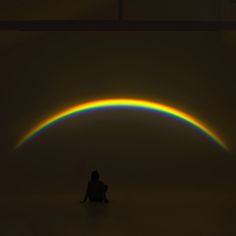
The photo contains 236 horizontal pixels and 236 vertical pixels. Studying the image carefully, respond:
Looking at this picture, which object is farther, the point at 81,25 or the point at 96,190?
the point at 96,190

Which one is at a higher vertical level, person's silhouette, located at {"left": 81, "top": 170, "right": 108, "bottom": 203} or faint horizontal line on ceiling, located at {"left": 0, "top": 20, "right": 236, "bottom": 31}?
faint horizontal line on ceiling, located at {"left": 0, "top": 20, "right": 236, "bottom": 31}

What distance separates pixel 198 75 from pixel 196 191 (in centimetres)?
181

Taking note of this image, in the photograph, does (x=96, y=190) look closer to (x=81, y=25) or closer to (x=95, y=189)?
(x=95, y=189)

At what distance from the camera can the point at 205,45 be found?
26.5ft

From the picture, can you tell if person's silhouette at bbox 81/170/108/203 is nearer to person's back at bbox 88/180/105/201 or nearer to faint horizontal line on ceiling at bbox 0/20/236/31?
person's back at bbox 88/180/105/201

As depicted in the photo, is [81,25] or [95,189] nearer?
[81,25]

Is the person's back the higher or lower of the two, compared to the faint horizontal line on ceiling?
lower

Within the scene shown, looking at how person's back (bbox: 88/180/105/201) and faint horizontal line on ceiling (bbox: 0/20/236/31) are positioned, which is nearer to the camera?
faint horizontal line on ceiling (bbox: 0/20/236/31)

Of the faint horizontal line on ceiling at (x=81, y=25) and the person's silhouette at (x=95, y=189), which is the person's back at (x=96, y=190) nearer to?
the person's silhouette at (x=95, y=189)

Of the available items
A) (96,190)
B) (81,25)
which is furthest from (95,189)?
(81,25)

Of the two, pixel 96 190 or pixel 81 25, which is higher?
pixel 81 25

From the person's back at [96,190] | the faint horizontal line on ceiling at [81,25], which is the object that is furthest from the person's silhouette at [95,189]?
the faint horizontal line on ceiling at [81,25]

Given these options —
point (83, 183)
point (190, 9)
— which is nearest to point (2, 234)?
point (83, 183)

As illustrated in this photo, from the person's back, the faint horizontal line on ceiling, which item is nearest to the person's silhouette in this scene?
the person's back
